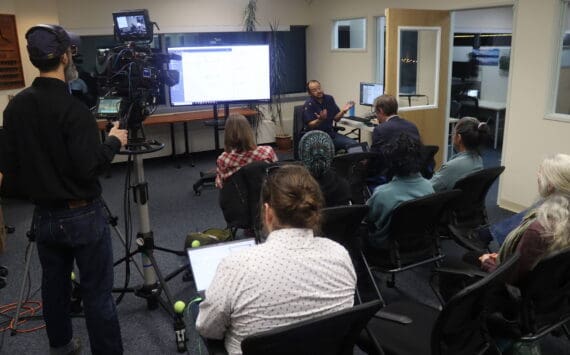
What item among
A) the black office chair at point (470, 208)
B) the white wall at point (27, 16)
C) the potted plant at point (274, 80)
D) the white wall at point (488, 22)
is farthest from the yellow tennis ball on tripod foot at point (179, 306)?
the white wall at point (488, 22)

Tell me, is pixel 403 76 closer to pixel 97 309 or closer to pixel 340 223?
pixel 340 223

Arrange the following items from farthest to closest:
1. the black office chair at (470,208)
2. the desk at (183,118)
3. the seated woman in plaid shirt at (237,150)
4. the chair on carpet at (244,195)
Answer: the desk at (183,118) → the seated woman in plaid shirt at (237,150) → the chair on carpet at (244,195) → the black office chair at (470,208)

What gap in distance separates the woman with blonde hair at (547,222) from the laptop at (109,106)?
1.98 meters

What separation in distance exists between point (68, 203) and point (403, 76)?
5.15 m

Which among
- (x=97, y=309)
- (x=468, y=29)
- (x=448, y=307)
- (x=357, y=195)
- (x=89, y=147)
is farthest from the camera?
(x=468, y=29)

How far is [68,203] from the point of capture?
1982 mm

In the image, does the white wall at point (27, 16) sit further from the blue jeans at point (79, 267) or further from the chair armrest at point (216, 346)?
the chair armrest at point (216, 346)

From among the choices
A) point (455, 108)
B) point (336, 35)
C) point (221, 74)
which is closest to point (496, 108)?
point (455, 108)

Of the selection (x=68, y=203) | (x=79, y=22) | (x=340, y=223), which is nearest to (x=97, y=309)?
(x=68, y=203)

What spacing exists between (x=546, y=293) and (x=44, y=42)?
2228 mm

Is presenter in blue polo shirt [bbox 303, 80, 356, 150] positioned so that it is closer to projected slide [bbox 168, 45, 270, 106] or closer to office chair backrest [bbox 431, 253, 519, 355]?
projected slide [bbox 168, 45, 270, 106]

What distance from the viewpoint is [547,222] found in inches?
73.7

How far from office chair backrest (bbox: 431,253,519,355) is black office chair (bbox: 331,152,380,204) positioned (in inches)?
72.9

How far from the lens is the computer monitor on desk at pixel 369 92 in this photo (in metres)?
5.95
